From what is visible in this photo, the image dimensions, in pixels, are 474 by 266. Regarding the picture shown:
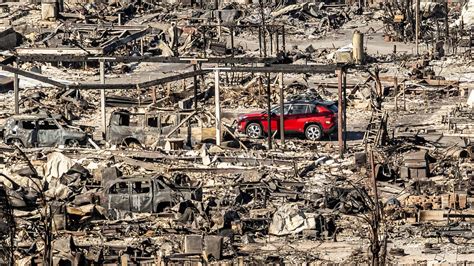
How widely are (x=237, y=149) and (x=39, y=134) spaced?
16.4 ft

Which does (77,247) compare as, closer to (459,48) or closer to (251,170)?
(251,170)

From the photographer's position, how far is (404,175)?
119ft

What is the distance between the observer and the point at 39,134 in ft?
133

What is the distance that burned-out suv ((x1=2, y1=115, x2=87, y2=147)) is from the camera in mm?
40344

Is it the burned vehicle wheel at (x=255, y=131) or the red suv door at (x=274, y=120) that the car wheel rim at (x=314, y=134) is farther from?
the burned vehicle wheel at (x=255, y=131)

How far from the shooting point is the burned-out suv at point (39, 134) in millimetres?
40344

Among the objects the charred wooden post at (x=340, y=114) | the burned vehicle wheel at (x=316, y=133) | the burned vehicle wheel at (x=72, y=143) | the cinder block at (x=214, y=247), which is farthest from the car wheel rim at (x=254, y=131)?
the cinder block at (x=214, y=247)

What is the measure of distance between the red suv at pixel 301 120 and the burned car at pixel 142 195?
9184 mm

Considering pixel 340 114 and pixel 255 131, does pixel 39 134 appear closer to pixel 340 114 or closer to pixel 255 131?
pixel 255 131

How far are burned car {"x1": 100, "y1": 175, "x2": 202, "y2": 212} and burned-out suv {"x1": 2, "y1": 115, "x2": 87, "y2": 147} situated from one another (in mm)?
7166

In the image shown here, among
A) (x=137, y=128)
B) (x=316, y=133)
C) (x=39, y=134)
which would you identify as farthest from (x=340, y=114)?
(x=39, y=134)

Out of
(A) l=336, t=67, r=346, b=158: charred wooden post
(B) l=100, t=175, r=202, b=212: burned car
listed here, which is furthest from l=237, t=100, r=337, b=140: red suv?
(B) l=100, t=175, r=202, b=212: burned car

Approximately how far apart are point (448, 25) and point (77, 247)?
36.7 m

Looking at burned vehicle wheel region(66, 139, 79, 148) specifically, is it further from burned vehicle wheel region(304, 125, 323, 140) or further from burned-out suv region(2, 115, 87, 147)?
burned vehicle wheel region(304, 125, 323, 140)
